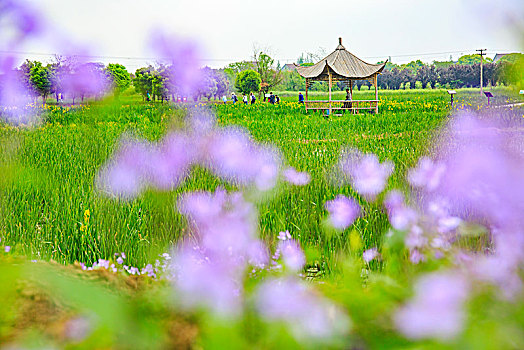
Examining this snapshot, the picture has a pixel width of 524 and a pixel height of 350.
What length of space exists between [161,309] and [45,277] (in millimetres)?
196

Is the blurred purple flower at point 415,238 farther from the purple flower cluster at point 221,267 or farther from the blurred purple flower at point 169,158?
the blurred purple flower at point 169,158

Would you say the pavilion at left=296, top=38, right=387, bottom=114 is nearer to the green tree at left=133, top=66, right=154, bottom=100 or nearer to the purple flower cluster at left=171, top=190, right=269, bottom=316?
the green tree at left=133, top=66, right=154, bottom=100

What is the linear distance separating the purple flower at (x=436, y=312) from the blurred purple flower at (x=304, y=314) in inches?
2.6

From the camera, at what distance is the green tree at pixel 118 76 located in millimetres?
749

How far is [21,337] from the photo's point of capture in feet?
1.57

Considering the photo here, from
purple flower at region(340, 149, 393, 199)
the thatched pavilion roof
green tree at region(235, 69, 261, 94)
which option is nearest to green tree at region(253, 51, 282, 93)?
green tree at region(235, 69, 261, 94)

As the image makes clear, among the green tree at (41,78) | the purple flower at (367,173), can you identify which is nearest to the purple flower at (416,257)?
the purple flower at (367,173)

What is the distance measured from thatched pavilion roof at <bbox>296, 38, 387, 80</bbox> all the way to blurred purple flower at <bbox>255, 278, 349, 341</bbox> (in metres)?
15.9

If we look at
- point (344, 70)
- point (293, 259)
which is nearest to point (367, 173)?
point (293, 259)

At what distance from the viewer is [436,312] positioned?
0.39 meters

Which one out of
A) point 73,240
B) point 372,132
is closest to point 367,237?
point 73,240

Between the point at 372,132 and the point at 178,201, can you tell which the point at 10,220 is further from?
the point at 372,132

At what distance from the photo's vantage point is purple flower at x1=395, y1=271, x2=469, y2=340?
1.26 feet

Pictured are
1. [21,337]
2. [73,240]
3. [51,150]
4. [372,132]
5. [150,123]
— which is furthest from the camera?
[372,132]
